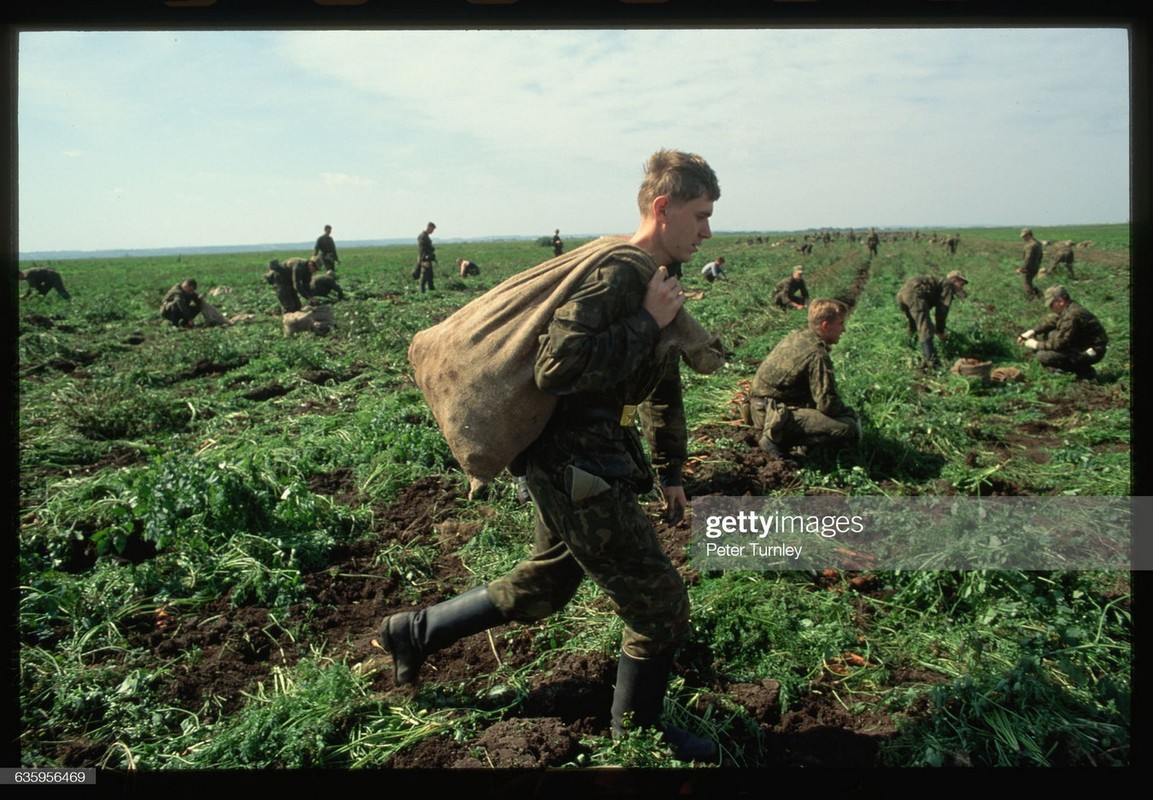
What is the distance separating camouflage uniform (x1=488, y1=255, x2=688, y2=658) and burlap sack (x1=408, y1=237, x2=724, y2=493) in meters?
0.07

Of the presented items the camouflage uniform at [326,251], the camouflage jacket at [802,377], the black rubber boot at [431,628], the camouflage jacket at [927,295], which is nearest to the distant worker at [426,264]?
the camouflage uniform at [326,251]

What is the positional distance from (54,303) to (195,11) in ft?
57.9

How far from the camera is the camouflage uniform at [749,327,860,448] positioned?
228 inches

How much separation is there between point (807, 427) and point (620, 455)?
11.8 ft

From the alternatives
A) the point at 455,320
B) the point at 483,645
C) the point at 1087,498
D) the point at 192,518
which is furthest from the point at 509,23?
the point at 1087,498

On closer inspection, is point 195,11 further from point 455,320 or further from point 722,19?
point 722,19

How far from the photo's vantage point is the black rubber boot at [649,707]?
2.69 metres

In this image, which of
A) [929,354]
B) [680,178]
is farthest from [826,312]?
[929,354]

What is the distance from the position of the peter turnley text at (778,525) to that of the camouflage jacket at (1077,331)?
5.49m

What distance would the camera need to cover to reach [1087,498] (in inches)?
183

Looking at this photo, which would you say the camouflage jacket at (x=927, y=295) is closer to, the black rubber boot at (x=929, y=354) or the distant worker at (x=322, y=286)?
the black rubber boot at (x=929, y=354)

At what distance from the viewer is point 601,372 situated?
234cm

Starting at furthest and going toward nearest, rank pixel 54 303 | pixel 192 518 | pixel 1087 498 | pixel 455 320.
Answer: pixel 54 303, pixel 1087 498, pixel 192 518, pixel 455 320

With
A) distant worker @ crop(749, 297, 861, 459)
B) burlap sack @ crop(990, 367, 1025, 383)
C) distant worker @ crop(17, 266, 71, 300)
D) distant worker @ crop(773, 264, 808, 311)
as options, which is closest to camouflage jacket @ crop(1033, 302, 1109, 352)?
burlap sack @ crop(990, 367, 1025, 383)
